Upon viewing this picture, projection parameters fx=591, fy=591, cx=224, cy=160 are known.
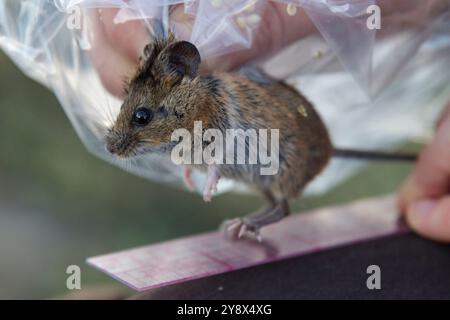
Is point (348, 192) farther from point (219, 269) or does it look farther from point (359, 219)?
point (219, 269)

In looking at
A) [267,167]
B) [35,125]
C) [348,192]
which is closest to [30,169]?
[35,125]

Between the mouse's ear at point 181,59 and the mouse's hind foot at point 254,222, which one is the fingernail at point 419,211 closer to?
the mouse's hind foot at point 254,222

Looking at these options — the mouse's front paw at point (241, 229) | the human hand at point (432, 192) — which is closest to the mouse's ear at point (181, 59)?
the mouse's front paw at point (241, 229)

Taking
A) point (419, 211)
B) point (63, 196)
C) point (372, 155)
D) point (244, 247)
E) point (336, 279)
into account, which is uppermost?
point (63, 196)

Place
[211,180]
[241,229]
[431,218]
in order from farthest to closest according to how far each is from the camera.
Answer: [431,218] → [241,229] → [211,180]

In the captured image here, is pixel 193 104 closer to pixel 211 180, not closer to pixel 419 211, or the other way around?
pixel 211 180

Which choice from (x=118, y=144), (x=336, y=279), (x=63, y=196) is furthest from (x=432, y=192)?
(x=63, y=196)
